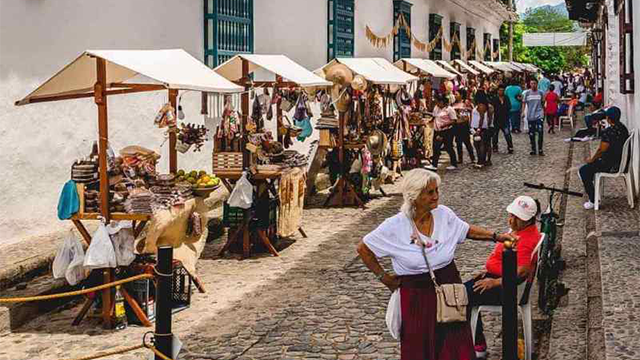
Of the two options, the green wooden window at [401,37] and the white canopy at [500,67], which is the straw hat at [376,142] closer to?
the green wooden window at [401,37]

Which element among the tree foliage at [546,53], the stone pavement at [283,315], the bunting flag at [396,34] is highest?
the tree foliage at [546,53]

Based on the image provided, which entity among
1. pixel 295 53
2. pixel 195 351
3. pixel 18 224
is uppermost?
pixel 295 53

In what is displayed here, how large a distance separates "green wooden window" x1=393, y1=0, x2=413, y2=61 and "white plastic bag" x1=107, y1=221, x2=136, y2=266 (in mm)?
14785

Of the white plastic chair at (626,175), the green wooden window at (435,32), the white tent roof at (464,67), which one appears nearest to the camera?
the white plastic chair at (626,175)

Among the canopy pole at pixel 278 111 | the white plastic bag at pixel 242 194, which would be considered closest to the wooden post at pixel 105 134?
the white plastic bag at pixel 242 194

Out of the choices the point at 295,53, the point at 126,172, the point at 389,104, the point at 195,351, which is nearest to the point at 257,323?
the point at 195,351

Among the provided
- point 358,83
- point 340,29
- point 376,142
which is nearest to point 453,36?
point 340,29

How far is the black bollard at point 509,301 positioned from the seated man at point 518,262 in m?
0.99

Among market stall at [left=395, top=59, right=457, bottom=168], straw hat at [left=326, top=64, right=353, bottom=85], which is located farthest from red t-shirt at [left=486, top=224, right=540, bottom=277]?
market stall at [left=395, top=59, right=457, bottom=168]

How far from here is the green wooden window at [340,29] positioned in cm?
1672

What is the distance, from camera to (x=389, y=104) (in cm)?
1656

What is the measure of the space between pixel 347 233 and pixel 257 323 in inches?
160

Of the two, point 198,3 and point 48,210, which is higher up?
point 198,3

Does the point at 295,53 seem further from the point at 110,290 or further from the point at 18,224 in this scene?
the point at 110,290
